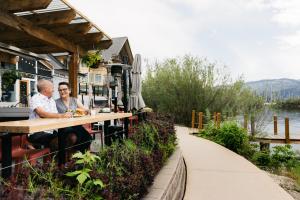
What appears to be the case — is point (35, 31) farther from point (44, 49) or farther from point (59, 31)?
point (44, 49)

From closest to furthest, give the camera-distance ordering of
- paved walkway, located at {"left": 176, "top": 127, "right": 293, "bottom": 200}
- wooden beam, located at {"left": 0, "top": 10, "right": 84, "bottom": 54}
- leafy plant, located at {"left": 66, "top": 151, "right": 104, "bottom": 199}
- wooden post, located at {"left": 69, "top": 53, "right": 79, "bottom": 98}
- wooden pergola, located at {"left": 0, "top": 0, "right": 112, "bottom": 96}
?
leafy plant, located at {"left": 66, "top": 151, "right": 104, "bottom": 199} → paved walkway, located at {"left": 176, "top": 127, "right": 293, "bottom": 200} → wooden pergola, located at {"left": 0, "top": 0, "right": 112, "bottom": 96} → wooden beam, located at {"left": 0, "top": 10, "right": 84, "bottom": 54} → wooden post, located at {"left": 69, "top": 53, "right": 79, "bottom": 98}

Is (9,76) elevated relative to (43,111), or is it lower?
elevated

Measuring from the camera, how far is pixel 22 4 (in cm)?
423

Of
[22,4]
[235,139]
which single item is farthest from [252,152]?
[22,4]

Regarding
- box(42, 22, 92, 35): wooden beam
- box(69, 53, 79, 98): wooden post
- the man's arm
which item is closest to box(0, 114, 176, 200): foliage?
the man's arm

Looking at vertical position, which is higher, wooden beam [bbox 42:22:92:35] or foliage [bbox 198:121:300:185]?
wooden beam [bbox 42:22:92:35]

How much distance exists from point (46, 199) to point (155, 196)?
1.24m

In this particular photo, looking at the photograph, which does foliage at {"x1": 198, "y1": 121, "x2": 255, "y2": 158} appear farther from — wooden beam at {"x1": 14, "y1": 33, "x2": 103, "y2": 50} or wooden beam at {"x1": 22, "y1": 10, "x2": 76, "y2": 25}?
wooden beam at {"x1": 22, "y1": 10, "x2": 76, "y2": 25}

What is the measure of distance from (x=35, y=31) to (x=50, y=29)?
506mm

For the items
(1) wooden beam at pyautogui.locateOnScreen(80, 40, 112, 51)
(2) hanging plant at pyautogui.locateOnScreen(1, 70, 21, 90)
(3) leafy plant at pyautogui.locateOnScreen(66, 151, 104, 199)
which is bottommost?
(3) leafy plant at pyautogui.locateOnScreen(66, 151, 104, 199)

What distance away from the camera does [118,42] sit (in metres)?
31.3

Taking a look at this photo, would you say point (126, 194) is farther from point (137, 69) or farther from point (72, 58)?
point (137, 69)

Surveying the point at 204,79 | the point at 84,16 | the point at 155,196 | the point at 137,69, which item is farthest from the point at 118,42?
the point at 155,196

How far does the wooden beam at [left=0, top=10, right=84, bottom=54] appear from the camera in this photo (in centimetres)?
447
